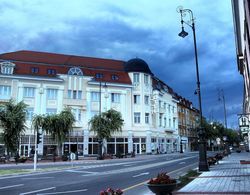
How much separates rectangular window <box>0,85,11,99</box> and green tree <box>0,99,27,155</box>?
11967 millimetres

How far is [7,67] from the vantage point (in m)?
54.0

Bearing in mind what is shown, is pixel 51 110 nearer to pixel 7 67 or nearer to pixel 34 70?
pixel 34 70

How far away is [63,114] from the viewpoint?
150 ft

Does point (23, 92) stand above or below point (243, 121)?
above

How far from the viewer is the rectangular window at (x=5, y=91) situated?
5350cm

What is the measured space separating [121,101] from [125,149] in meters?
9.45

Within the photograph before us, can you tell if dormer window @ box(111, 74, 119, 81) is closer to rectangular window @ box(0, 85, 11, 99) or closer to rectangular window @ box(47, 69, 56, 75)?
rectangular window @ box(47, 69, 56, 75)

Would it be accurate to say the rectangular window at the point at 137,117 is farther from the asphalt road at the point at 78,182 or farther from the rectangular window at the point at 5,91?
the asphalt road at the point at 78,182

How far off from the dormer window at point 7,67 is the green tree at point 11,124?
13.4 m

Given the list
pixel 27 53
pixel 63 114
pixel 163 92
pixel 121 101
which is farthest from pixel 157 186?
pixel 163 92

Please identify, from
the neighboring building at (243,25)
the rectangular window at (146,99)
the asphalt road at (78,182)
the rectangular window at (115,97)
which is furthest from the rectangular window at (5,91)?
the neighboring building at (243,25)

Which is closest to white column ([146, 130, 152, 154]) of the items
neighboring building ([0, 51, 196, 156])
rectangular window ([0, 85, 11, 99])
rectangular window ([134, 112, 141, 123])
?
neighboring building ([0, 51, 196, 156])

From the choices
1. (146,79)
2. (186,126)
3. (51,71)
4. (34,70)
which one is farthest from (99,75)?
(186,126)

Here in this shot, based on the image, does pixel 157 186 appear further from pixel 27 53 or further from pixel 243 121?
pixel 27 53
